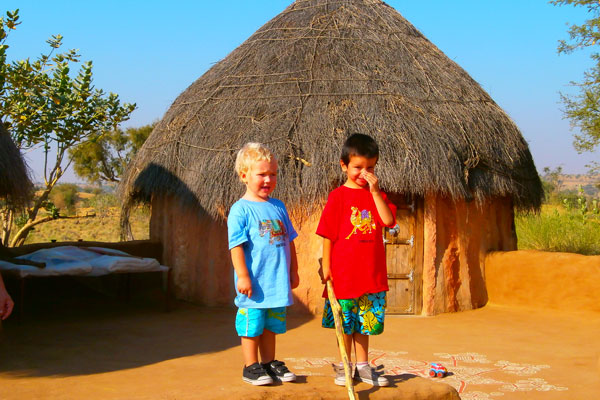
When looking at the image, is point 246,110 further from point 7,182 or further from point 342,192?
point 342,192

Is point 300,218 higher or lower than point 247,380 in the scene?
higher

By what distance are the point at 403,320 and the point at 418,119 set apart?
2.39m

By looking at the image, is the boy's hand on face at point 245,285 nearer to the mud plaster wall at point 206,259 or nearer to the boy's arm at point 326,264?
the boy's arm at point 326,264

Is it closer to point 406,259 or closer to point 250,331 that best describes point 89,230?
point 406,259

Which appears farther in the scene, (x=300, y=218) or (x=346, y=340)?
(x=300, y=218)

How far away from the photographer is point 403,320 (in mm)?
7969

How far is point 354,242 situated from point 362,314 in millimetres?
397

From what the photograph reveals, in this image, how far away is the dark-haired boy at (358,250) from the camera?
12.3ft

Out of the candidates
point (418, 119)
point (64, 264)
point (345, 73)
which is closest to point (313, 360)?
point (64, 264)

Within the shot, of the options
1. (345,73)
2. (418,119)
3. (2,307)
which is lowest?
(2,307)

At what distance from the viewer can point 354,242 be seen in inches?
151

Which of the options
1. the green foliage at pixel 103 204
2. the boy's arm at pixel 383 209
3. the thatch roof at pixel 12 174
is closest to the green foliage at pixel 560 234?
the thatch roof at pixel 12 174

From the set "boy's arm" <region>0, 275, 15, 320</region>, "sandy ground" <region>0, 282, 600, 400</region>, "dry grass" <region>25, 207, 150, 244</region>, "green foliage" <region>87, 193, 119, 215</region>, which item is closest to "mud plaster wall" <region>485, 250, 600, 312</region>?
"sandy ground" <region>0, 282, 600, 400</region>

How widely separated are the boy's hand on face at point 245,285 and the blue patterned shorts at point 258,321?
11cm
